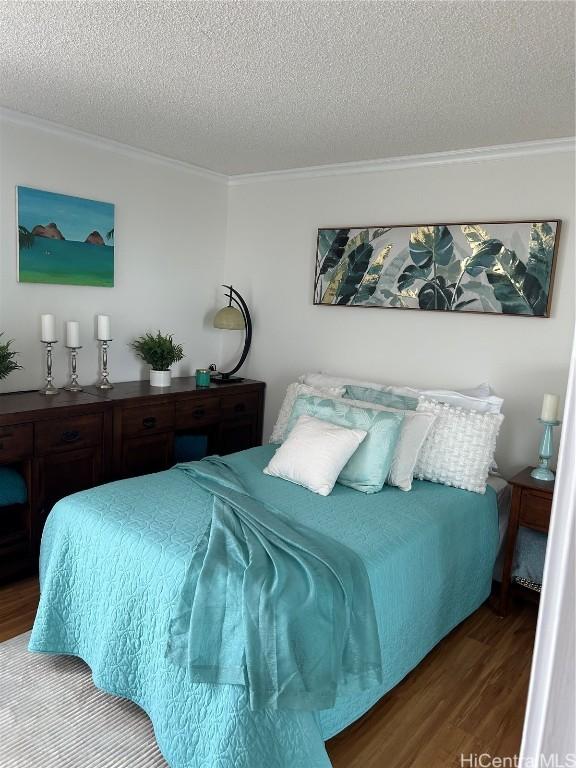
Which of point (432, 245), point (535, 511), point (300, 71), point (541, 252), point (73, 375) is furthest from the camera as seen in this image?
point (73, 375)

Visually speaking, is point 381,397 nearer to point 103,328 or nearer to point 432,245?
point 432,245

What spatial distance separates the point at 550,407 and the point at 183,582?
196 cm

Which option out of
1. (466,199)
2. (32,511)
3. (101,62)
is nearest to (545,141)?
(466,199)

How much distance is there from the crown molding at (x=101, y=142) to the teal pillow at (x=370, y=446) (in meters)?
2.16

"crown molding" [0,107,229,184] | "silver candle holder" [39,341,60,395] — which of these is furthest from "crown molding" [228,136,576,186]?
"silver candle holder" [39,341,60,395]

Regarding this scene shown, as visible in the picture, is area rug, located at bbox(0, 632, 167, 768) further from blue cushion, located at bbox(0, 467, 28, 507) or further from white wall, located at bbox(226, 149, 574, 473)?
white wall, located at bbox(226, 149, 574, 473)

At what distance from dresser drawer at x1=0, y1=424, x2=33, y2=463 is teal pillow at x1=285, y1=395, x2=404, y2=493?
152cm

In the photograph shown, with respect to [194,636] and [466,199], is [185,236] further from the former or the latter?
[194,636]

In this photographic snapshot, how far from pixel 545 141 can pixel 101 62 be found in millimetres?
2184

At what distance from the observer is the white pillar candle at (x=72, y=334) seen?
3344 millimetres

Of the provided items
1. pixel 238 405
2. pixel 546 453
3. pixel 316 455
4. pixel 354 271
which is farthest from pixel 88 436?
pixel 546 453

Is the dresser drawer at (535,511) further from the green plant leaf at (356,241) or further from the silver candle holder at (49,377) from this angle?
the silver candle holder at (49,377)

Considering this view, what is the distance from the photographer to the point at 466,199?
10.6 feet

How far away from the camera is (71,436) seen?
3.00 m
